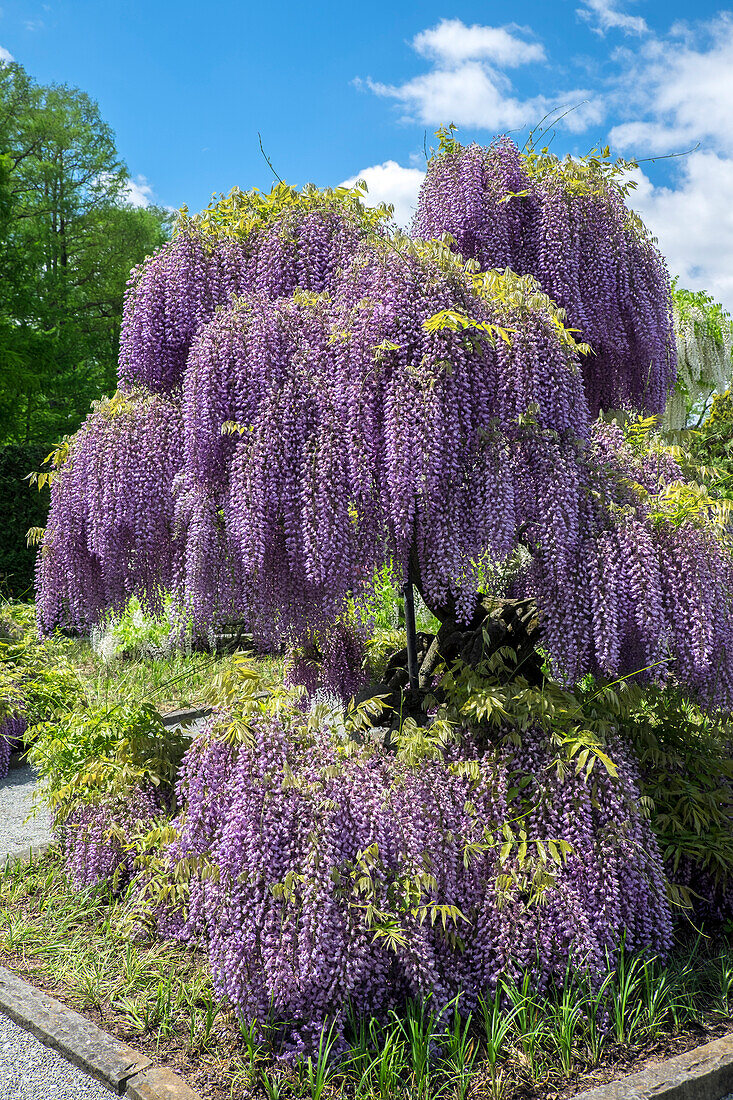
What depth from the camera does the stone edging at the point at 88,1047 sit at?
9.20ft

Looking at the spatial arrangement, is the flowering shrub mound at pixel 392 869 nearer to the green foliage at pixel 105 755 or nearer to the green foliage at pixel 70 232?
the green foliage at pixel 105 755

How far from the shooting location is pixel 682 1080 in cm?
276

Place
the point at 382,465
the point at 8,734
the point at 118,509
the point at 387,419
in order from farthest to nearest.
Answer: the point at 8,734
the point at 118,509
the point at 382,465
the point at 387,419

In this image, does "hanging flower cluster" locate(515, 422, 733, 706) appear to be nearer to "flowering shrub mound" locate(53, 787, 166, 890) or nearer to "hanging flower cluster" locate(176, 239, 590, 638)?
"hanging flower cluster" locate(176, 239, 590, 638)

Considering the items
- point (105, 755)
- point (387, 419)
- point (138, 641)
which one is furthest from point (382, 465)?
point (138, 641)

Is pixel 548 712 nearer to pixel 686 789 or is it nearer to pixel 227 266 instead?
pixel 686 789

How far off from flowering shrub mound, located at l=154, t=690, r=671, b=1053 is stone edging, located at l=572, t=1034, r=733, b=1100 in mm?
407

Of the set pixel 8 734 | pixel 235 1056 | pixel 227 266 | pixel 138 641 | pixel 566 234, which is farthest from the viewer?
pixel 138 641

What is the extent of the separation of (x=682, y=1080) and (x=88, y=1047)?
2.26 m

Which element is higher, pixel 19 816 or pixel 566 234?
pixel 566 234

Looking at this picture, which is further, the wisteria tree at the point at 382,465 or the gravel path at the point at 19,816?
the gravel path at the point at 19,816

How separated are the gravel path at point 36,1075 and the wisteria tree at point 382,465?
2034 mm

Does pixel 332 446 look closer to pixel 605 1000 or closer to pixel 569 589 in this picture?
pixel 569 589

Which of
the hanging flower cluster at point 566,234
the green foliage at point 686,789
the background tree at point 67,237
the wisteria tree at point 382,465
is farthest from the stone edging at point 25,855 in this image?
the background tree at point 67,237
